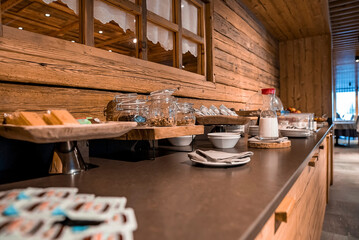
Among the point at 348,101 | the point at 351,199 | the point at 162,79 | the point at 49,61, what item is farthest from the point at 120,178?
the point at 348,101

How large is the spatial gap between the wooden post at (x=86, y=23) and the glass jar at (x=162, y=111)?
1.66ft

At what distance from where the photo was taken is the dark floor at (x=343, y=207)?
6.93ft

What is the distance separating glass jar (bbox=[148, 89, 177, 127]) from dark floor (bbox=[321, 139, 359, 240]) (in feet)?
5.80

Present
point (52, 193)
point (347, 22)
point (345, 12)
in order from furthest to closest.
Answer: point (347, 22) → point (345, 12) → point (52, 193)

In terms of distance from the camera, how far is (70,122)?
30.8 inches

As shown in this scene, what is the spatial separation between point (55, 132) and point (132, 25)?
1267 mm

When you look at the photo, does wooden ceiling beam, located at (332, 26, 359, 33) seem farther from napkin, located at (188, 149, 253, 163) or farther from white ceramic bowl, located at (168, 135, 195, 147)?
napkin, located at (188, 149, 253, 163)

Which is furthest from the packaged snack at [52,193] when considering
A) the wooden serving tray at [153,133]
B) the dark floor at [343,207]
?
the dark floor at [343,207]

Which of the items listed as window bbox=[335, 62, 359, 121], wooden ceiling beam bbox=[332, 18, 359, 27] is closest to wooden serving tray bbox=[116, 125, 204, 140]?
wooden ceiling beam bbox=[332, 18, 359, 27]

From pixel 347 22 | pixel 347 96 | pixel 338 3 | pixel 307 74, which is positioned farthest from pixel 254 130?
pixel 347 96

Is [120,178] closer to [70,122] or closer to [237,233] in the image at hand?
[70,122]

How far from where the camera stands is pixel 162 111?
1.19m

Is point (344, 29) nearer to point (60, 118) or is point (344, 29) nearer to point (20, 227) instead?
point (60, 118)

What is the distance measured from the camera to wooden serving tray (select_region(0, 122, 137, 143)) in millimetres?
651
